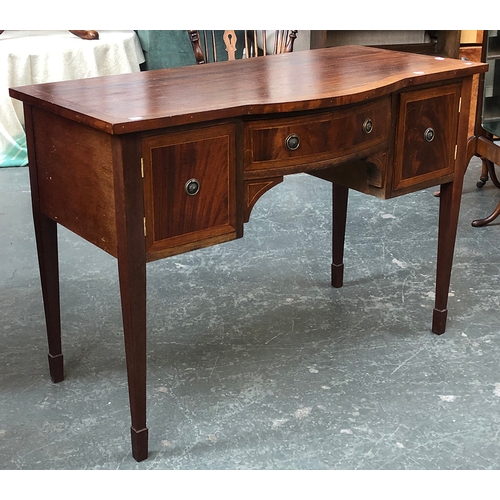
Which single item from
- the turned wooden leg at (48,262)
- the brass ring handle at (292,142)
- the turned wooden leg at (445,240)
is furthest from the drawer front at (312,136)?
the turned wooden leg at (48,262)

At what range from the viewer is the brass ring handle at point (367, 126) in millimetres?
2287

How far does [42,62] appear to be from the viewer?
504cm

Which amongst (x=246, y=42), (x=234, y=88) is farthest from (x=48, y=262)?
(x=246, y=42)

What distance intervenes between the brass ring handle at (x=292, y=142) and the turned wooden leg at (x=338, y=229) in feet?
3.05

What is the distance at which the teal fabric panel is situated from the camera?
17.7 ft

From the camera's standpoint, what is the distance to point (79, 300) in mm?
3088

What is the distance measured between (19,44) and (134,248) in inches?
141

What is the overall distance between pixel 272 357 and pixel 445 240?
2.35 ft

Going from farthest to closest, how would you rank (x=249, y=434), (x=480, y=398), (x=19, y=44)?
(x=19, y=44) < (x=480, y=398) < (x=249, y=434)

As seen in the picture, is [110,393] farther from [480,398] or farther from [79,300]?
[480,398]

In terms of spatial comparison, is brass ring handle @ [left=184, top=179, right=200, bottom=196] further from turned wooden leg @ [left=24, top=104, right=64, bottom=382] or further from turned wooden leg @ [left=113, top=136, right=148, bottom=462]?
turned wooden leg @ [left=24, top=104, right=64, bottom=382]

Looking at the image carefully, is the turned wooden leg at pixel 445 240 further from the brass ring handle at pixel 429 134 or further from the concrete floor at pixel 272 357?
the brass ring handle at pixel 429 134

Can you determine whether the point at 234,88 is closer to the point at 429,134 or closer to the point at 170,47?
the point at 429,134
